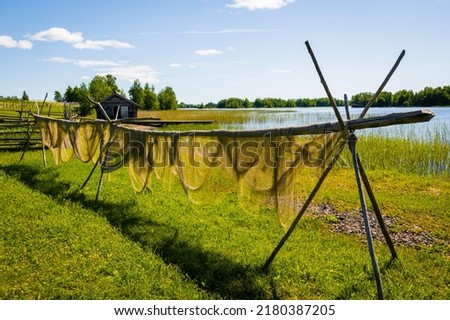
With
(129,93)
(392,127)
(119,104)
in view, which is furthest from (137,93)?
(392,127)

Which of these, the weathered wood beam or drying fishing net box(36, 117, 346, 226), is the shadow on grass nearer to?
drying fishing net box(36, 117, 346, 226)

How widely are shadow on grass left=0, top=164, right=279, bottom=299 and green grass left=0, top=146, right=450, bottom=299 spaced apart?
0.02 metres

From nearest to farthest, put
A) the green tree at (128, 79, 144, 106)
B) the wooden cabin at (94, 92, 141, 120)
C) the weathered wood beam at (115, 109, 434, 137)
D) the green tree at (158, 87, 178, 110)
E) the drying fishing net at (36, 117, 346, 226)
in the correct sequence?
the weathered wood beam at (115, 109, 434, 137) → the drying fishing net at (36, 117, 346, 226) → the wooden cabin at (94, 92, 141, 120) → the green tree at (128, 79, 144, 106) → the green tree at (158, 87, 178, 110)

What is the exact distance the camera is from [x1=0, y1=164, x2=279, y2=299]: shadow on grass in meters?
4.77

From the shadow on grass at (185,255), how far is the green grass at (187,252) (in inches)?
0.7

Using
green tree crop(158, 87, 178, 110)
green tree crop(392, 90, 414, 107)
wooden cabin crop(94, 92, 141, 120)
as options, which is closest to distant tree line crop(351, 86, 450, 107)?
green tree crop(392, 90, 414, 107)

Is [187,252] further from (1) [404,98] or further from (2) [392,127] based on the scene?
(1) [404,98]

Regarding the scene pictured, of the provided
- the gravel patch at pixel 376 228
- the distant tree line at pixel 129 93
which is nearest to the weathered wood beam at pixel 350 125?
the gravel patch at pixel 376 228

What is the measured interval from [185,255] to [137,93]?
64216 millimetres

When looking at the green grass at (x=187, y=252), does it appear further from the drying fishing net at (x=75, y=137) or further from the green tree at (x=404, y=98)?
the green tree at (x=404, y=98)

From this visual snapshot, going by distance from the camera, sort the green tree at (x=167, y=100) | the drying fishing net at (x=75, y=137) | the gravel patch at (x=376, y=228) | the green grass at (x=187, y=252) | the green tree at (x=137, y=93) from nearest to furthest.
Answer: the green grass at (x=187, y=252)
the gravel patch at (x=376, y=228)
the drying fishing net at (x=75, y=137)
the green tree at (x=137, y=93)
the green tree at (x=167, y=100)

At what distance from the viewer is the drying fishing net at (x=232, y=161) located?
4949 millimetres

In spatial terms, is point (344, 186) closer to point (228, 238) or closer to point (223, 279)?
point (228, 238)

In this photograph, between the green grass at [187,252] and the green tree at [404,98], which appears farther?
the green tree at [404,98]
